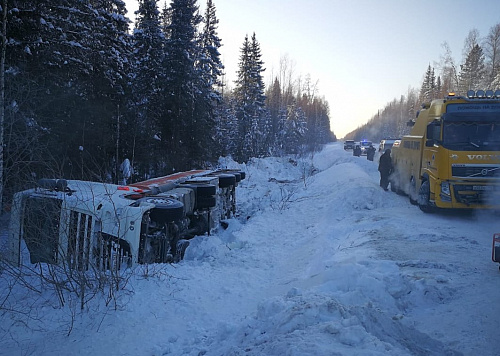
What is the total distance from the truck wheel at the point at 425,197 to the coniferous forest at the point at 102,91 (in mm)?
7962

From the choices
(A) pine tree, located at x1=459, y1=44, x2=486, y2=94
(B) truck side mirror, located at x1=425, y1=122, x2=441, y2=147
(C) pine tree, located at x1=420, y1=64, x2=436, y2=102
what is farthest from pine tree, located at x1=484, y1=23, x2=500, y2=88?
(B) truck side mirror, located at x1=425, y1=122, x2=441, y2=147

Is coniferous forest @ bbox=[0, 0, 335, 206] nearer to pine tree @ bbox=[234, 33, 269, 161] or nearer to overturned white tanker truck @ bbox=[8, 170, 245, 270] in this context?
overturned white tanker truck @ bbox=[8, 170, 245, 270]

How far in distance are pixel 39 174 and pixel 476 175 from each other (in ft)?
30.8

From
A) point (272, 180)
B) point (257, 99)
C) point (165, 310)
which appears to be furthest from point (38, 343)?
point (257, 99)

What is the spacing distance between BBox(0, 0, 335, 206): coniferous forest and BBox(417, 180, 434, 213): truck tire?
796 cm

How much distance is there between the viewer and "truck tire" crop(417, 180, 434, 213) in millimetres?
9328

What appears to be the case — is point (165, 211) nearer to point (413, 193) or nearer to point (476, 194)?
point (476, 194)

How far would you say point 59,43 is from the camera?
42.9ft

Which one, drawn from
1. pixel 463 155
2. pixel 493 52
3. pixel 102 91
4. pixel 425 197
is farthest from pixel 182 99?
pixel 493 52

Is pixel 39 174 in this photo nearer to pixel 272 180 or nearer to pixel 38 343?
pixel 38 343

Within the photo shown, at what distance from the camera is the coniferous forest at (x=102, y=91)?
10.7 meters

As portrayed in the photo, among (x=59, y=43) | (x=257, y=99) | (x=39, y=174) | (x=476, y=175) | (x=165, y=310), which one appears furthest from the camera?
(x=257, y=99)

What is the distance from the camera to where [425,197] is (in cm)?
948

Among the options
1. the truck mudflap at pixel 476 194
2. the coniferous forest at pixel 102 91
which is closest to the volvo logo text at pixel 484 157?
the truck mudflap at pixel 476 194
